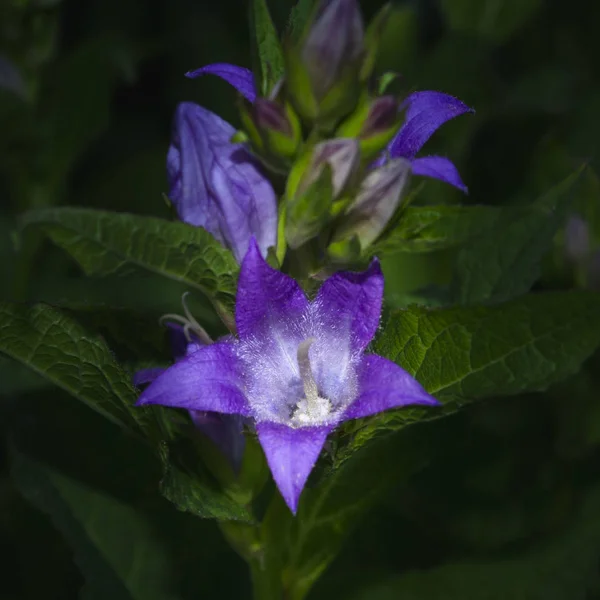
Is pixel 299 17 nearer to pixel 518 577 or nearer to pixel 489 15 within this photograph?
pixel 518 577

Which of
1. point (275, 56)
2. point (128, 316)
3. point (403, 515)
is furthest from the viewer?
point (403, 515)

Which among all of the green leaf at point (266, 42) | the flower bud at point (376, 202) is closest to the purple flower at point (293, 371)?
the flower bud at point (376, 202)

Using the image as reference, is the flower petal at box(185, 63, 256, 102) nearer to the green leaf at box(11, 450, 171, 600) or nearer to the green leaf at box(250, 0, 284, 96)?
the green leaf at box(250, 0, 284, 96)

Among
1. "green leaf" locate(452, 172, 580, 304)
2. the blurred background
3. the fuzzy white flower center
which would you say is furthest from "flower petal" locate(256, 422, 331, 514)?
"green leaf" locate(452, 172, 580, 304)

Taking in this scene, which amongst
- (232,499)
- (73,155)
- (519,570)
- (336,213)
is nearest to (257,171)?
(336,213)

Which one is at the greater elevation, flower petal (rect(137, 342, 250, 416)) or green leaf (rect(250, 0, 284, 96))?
green leaf (rect(250, 0, 284, 96))

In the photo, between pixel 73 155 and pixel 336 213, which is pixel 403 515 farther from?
pixel 73 155

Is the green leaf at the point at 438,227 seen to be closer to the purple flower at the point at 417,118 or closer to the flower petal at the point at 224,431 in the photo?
the purple flower at the point at 417,118

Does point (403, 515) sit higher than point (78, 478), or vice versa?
point (78, 478)
